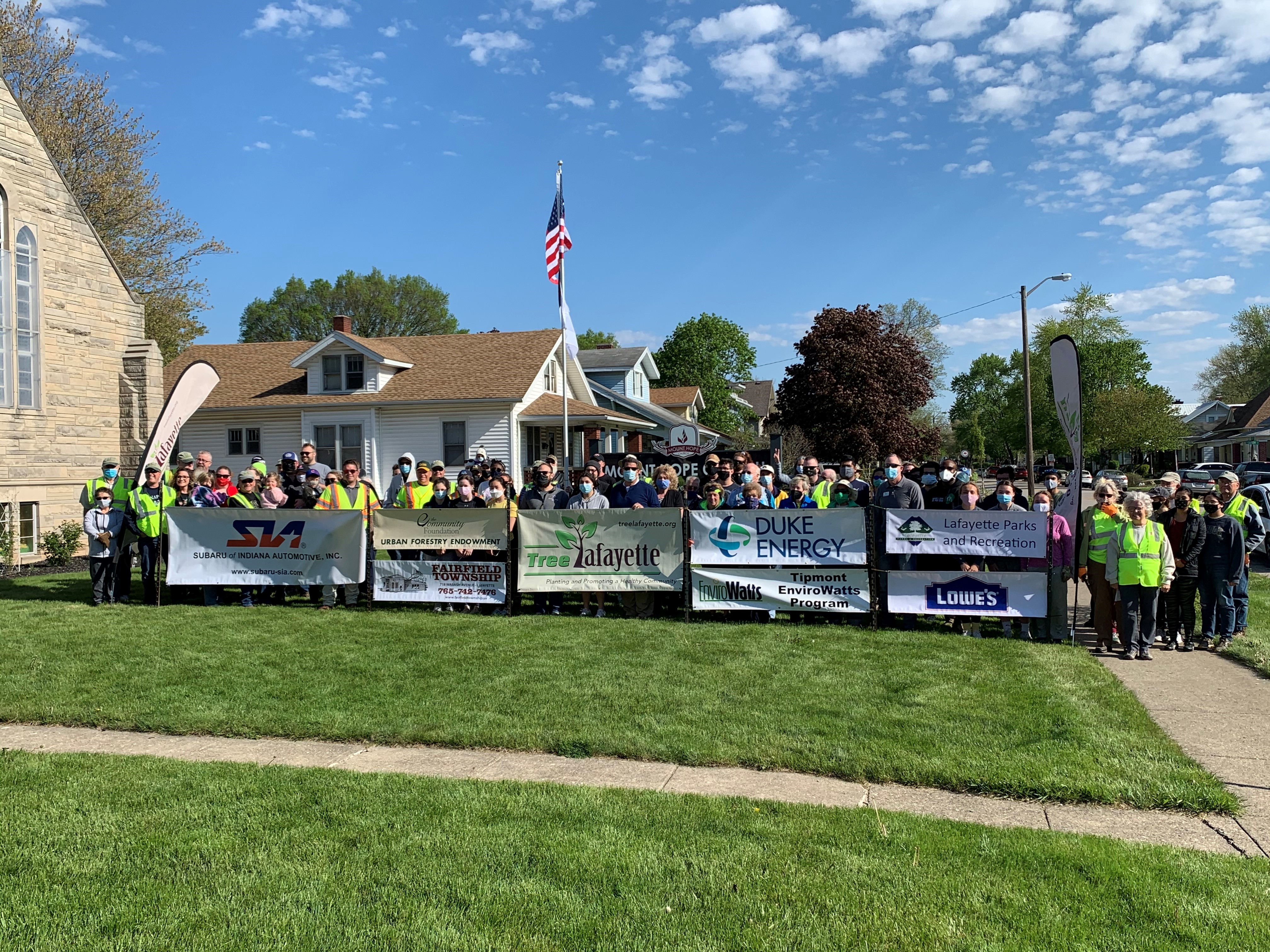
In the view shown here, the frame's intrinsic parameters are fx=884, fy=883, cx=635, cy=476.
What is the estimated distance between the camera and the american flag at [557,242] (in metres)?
19.2

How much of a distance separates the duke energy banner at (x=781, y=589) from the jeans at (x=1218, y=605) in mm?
3589

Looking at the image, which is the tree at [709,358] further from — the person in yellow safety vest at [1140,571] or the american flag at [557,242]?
the person in yellow safety vest at [1140,571]

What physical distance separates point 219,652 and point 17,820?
4141 millimetres

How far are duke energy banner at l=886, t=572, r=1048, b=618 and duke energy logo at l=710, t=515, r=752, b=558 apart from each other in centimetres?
168

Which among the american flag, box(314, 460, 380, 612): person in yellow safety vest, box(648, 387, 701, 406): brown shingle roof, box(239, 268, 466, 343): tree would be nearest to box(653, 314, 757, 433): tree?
box(648, 387, 701, 406): brown shingle roof

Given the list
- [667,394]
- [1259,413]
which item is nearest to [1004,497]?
[667,394]

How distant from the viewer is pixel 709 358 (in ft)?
202

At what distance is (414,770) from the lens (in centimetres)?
564

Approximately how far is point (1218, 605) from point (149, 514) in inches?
510

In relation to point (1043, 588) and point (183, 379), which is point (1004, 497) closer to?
point (1043, 588)

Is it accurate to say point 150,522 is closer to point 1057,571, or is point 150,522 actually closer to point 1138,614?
point 1057,571

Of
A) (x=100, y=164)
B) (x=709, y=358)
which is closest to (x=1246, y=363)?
(x=709, y=358)

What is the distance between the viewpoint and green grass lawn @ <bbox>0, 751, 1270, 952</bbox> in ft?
11.6

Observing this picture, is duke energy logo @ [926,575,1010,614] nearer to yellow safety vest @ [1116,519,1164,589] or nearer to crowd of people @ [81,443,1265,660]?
crowd of people @ [81,443,1265,660]
